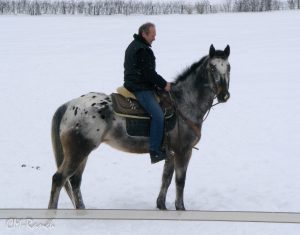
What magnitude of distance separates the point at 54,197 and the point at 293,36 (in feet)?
106

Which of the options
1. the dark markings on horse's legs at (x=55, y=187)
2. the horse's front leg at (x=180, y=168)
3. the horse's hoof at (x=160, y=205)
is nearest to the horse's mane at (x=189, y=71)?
the horse's front leg at (x=180, y=168)

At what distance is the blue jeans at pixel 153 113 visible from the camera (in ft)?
20.1

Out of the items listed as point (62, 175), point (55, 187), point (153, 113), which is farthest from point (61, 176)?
point (153, 113)

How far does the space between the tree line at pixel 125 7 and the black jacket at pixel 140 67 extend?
5436 cm

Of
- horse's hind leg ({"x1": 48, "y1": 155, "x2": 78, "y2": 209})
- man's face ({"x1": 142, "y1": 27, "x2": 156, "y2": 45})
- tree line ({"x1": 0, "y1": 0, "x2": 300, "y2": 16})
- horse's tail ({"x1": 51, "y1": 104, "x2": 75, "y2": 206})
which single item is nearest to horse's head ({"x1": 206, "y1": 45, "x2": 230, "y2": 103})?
man's face ({"x1": 142, "y1": 27, "x2": 156, "y2": 45})

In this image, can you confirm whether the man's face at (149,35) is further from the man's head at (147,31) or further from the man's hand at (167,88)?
the man's hand at (167,88)

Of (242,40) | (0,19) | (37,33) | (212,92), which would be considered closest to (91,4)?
(0,19)

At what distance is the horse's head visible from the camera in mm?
6070

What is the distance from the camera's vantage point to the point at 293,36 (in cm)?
3475

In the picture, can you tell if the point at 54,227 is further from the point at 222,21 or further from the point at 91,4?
the point at 91,4

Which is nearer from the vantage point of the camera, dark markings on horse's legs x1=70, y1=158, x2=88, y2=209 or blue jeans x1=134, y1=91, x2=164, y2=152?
blue jeans x1=134, y1=91, x2=164, y2=152

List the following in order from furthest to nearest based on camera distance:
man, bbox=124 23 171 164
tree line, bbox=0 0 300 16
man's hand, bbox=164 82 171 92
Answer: tree line, bbox=0 0 300 16 < man's hand, bbox=164 82 171 92 < man, bbox=124 23 171 164

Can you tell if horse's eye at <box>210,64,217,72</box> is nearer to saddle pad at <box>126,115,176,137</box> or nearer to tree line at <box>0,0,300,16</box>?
saddle pad at <box>126,115,176,137</box>

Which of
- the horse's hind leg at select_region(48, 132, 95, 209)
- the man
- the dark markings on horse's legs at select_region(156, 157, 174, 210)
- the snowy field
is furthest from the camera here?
the snowy field
